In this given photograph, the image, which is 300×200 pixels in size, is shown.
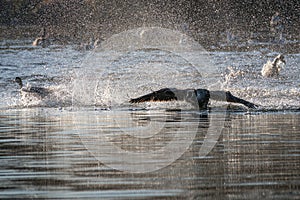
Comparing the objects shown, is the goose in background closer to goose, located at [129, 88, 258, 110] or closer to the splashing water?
the splashing water

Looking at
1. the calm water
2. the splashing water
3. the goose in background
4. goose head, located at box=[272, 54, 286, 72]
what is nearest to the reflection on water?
the calm water

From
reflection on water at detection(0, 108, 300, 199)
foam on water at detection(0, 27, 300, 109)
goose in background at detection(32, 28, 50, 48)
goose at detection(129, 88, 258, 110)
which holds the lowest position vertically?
reflection on water at detection(0, 108, 300, 199)

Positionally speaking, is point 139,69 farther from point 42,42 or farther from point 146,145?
point 146,145

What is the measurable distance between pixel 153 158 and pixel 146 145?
132cm

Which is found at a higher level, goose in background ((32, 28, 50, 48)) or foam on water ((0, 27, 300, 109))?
goose in background ((32, 28, 50, 48))

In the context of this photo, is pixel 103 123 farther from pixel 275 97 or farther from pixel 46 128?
pixel 275 97

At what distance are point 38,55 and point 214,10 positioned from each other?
20.8 meters

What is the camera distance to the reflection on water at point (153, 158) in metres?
7.52

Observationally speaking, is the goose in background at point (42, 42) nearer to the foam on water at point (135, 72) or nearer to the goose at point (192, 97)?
the foam on water at point (135, 72)

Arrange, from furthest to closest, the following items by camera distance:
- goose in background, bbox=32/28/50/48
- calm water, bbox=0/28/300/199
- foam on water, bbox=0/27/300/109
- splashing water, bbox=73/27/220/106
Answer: goose in background, bbox=32/28/50/48
splashing water, bbox=73/27/220/106
foam on water, bbox=0/27/300/109
calm water, bbox=0/28/300/199

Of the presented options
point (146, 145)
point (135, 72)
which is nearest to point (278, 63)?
point (135, 72)

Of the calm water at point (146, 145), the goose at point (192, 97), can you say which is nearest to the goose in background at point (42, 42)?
the calm water at point (146, 145)

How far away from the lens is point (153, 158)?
943 centimetres

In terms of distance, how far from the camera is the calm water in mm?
7633
